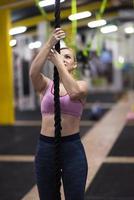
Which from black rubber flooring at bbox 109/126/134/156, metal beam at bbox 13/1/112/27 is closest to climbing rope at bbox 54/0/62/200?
black rubber flooring at bbox 109/126/134/156

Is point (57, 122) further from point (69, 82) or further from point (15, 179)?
point (15, 179)

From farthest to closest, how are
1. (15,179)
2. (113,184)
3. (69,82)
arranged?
(15,179) < (113,184) < (69,82)

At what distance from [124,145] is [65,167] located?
17.9 feet

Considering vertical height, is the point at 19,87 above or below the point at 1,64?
below

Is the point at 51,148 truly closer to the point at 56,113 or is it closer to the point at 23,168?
the point at 56,113

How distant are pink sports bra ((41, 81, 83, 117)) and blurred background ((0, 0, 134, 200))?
70 centimetres

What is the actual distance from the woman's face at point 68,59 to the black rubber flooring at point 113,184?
2.45 meters

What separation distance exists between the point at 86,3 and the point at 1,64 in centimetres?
259

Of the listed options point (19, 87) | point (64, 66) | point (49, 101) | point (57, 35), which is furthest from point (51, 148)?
point (19, 87)

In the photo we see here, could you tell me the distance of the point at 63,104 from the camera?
10.2 ft

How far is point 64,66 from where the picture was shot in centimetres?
294

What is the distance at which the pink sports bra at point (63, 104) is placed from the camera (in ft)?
10.2

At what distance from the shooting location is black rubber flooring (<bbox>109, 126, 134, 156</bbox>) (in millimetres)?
7763

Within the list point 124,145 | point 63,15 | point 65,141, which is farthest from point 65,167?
point 63,15
